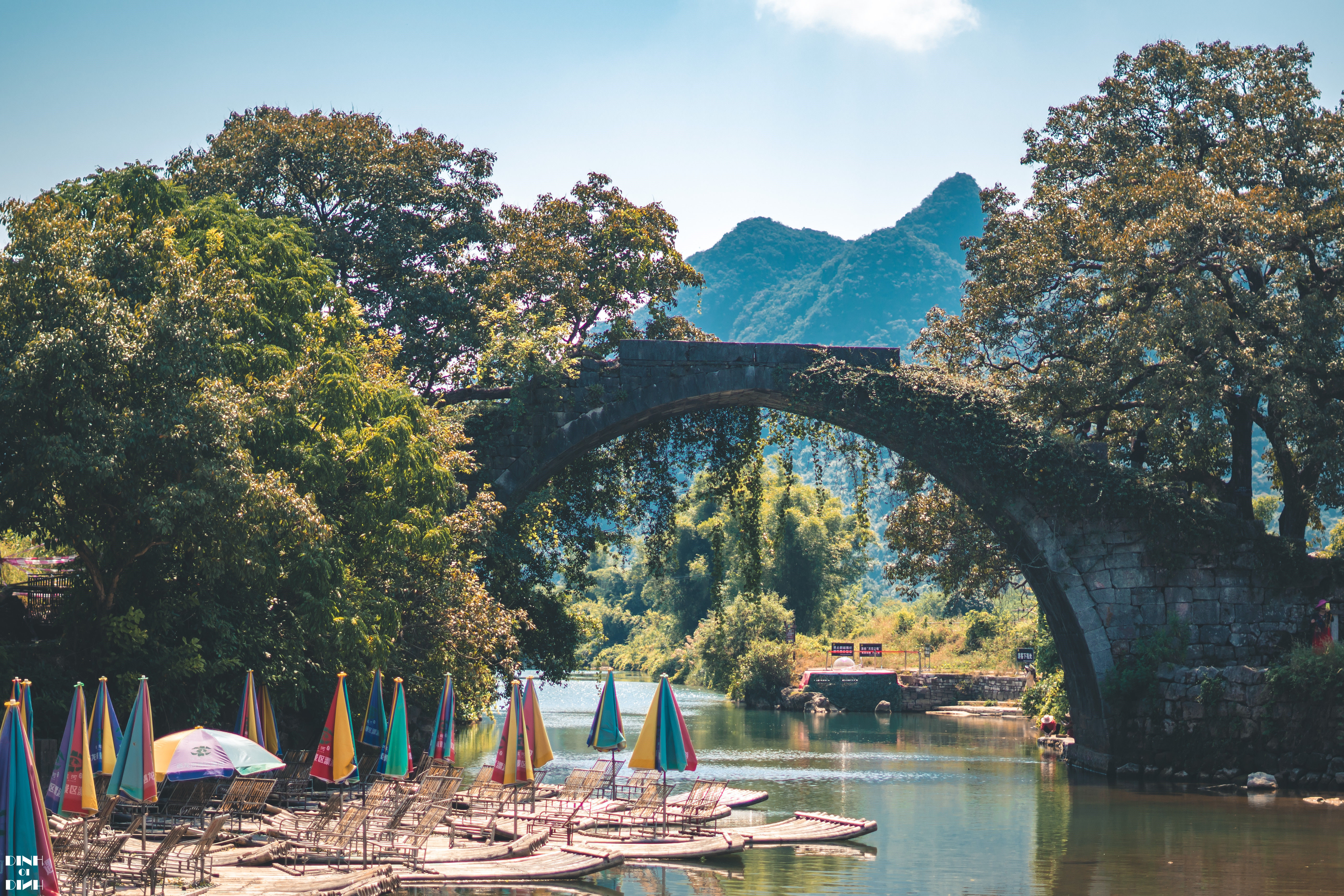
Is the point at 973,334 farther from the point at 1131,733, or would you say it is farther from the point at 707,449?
the point at 1131,733

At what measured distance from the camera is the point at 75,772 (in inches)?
471

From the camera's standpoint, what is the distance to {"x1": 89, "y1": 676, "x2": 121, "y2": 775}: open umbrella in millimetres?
13734

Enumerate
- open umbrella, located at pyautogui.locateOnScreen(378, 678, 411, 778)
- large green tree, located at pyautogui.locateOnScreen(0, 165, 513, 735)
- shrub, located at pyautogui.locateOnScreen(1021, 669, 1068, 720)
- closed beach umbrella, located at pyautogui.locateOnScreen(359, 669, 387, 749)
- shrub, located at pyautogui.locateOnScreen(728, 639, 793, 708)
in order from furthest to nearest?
shrub, located at pyautogui.locateOnScreen(728, 639, 793, 708)
shrub, located at pyautogui.locateOnScreen(1021, 669, 1068, 720)
closed beach umbrella, located at pyautogui.locateOnScreen(359, 669, 387, 749)
open umbrella, located at pyautogui.locateOnScreen(378, 678, 411, 778)
large green tree, located at pyautogui.locateOnScreen(0, 165, 513, 735)

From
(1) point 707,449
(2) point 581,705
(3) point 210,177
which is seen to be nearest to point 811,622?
(2) point 581,705

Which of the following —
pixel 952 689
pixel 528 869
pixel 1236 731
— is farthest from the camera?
pixel 952 689

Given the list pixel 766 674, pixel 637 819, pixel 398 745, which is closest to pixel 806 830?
pixel 637 819

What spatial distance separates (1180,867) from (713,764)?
13.9 m

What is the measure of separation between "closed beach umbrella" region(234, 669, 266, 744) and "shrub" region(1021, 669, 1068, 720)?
19.1 metres

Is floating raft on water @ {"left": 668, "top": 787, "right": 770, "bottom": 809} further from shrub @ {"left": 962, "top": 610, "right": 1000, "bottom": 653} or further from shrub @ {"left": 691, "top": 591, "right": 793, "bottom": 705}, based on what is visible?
shrub @ {"left": 691, "top": 591, "right": 793, "bottom": 705}

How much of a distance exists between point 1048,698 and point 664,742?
72.9 ft

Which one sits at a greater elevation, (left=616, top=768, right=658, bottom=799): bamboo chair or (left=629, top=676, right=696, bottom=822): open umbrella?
(left=629, top=676, right=696, bottom=822): open umbrella

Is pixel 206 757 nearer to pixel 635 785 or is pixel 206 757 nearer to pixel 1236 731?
pixel 635 785

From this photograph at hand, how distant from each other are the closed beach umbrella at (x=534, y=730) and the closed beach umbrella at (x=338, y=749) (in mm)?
2237

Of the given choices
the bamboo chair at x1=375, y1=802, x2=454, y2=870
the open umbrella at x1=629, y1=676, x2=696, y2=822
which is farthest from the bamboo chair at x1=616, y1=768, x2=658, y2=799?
the bamboo chair at x1=375, y1=802, x2=454, y2=870
